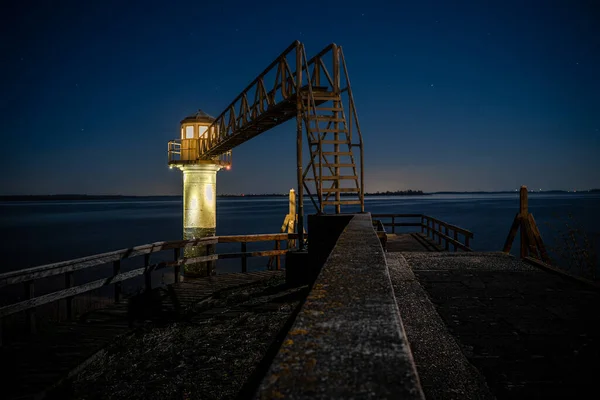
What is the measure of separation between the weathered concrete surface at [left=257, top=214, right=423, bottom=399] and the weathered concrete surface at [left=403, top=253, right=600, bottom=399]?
1.59 meters

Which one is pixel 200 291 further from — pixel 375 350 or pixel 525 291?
pixel 375 350

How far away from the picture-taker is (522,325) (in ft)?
11.9

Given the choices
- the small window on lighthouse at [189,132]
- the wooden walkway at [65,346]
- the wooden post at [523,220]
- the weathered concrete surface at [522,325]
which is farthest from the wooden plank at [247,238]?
the small window on lighthouse at [189,132]

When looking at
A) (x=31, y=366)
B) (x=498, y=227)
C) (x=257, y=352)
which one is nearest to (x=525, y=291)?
(x=257, y=352)

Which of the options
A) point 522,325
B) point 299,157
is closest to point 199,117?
point 299,157

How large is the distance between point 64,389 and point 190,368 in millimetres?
1473

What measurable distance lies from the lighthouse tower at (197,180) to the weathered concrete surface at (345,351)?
18.5 m

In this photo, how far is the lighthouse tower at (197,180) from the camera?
19.6m

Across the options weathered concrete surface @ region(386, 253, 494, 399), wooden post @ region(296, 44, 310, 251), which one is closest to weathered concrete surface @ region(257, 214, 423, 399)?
weathered concrete surface @ region(386, 253, 494, 399)

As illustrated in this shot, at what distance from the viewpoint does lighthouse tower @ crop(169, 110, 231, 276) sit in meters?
19.6

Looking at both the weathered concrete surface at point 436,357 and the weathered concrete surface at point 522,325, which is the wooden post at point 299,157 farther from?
the weathered concrete surface at point 436,357

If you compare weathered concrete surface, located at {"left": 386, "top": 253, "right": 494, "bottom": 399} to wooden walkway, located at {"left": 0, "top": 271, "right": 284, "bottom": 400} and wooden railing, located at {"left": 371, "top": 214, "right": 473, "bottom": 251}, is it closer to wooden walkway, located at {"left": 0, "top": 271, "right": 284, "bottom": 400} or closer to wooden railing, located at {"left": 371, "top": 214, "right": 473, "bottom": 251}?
wooden walkway, located at {"left": 0, "top": 271, "right": 284, "bottom": 400}

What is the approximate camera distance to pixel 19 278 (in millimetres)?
5137

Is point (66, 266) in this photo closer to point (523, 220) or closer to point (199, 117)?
point (523, 220)
